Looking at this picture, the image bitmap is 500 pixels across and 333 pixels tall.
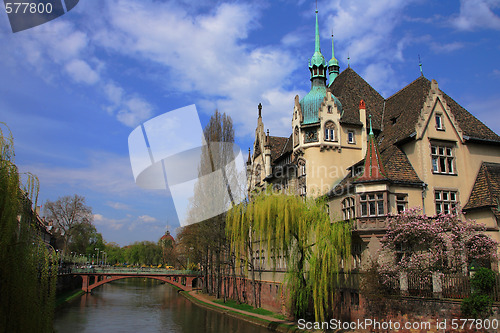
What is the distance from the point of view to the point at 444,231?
23.5 m

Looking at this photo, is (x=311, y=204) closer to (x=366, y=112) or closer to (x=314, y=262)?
(x=314, y=262)

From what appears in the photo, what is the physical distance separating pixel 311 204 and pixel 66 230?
55904mm

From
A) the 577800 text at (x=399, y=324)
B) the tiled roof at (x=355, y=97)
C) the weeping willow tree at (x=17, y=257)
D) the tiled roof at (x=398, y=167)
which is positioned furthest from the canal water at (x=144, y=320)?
the weeping willow tree at (x=17, y=257)

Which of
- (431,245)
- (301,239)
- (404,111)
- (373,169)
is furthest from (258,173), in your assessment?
(431,245)

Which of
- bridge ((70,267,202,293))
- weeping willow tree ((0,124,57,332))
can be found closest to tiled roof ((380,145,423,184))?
weeping willow tree ((0,124,57,332))

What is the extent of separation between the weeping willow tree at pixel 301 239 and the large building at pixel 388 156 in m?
2.04

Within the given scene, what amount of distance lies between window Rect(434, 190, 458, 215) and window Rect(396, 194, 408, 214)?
8.14 ft

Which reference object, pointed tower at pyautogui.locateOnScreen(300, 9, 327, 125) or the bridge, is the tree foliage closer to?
the bridge

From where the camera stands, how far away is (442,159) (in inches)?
1110

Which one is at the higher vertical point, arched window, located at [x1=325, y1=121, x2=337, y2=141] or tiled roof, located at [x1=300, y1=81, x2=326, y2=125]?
tiled roof, located at [x1=300, y1=81, x2=326, y2=125]

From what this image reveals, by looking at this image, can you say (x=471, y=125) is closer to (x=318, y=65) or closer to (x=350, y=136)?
(x=350, y=136)

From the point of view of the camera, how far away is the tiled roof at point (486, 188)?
26.0m

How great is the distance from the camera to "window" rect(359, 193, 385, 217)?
2569cm

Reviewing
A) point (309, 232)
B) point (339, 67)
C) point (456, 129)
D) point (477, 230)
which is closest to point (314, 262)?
point (309, 232)
